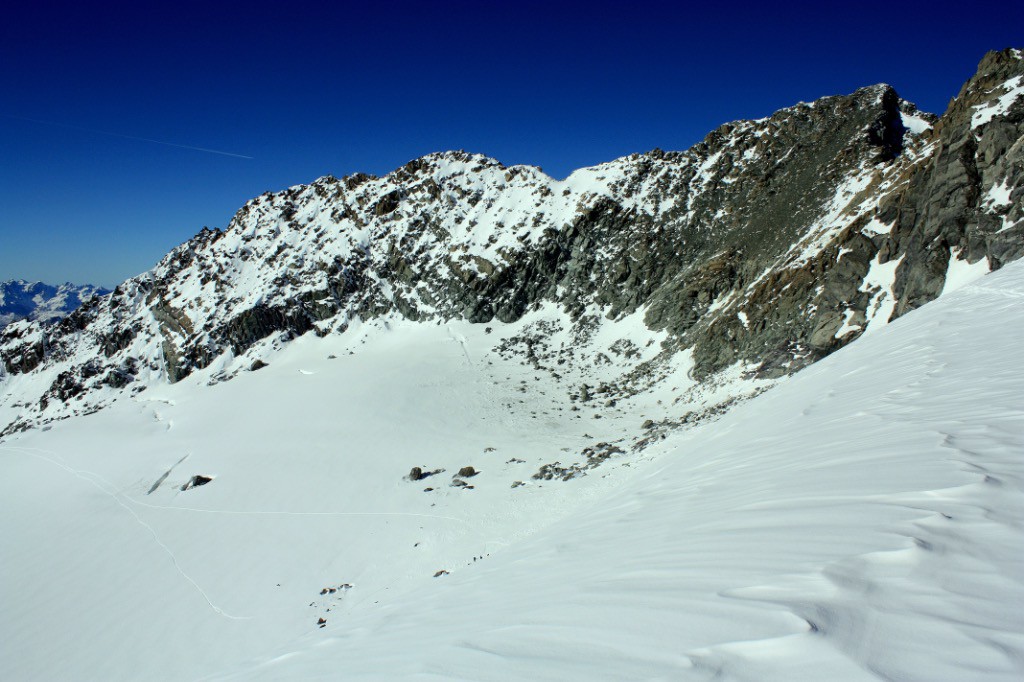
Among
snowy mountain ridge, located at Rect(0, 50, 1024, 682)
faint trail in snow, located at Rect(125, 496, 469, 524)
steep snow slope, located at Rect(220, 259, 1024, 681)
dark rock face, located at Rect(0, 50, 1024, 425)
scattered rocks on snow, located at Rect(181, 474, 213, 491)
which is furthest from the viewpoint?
scattered rocks on snow, located at Rect(181, 474, 213, 491)

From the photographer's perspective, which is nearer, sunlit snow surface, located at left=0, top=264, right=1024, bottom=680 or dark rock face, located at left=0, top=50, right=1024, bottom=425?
sunlit snow surface, located at left=0, top=264, right=1024, bottom=680

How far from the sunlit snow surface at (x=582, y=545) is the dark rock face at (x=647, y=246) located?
7423 mm

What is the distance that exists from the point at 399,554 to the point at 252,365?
36223mm

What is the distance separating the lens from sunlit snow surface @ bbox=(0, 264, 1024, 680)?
1.99 meters

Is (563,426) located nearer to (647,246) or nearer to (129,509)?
(647,246)

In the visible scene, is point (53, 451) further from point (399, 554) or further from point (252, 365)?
point (399, 554)

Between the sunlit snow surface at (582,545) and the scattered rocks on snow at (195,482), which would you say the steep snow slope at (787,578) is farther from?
the scattered rocks on snow at (195,482)

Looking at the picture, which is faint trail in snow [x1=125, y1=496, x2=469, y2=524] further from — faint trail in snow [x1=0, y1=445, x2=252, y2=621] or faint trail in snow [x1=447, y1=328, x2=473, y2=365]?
faint trail in snow [x1=447, y1=328, x2=473, y2=365]

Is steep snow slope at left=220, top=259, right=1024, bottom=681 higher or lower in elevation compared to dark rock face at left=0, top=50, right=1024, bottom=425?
lower

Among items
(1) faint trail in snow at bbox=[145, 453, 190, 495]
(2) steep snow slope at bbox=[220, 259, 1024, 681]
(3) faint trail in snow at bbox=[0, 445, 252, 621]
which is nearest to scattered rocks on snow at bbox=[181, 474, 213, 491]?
(1) faint trail in snow at bbox=[145, 453, 190, 495]

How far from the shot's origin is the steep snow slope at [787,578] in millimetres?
1750

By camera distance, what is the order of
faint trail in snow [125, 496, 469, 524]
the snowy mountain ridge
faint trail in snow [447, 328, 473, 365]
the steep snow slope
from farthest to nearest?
faint trail in snow [447, 328, 473, 365], faint trail in snow [125, 496, 469, 524], the snowy mountain ridge, the steep snow slope

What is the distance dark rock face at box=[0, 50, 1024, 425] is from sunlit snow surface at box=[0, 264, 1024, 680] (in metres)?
7.42

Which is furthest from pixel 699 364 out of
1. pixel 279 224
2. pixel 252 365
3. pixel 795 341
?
pixel 279 224
